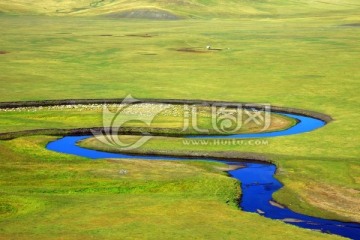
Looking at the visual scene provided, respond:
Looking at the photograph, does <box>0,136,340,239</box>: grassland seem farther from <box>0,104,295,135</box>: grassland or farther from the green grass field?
Answer: <box>0,104,295,135</box>: grassland

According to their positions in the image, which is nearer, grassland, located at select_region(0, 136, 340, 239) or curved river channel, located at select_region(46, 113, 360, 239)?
grassland, located at select_region(0, 136, 340, 239)

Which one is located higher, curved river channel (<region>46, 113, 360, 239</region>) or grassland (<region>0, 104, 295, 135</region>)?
grassland (<region>0, 104, 295, 135</region>)

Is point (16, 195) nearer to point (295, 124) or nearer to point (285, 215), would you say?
point (285, 215)

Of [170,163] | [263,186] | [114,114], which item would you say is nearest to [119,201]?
[263,186]

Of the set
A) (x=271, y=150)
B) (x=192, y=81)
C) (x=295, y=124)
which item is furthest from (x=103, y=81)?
(x=271, y=150)

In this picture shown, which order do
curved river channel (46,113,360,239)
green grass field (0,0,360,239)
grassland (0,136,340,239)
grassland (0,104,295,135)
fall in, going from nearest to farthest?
grassland (0,136,340,239) < green grass field (0,0,360,239) < curved river channel (46,113,360,239) < grassland (0,104,295,135)

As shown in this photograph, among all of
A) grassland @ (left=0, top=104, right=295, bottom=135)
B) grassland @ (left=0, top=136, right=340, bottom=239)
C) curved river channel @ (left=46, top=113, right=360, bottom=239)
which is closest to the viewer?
grassland @ (left=0, top=136, right=340, bottom=239)

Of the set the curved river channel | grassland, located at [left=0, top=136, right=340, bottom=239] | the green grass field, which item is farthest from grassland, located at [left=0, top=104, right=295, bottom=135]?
grassland, located at [left=0, top=136, right=340, bottom=239]

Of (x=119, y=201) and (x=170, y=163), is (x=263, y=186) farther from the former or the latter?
(x=119, y=201)
